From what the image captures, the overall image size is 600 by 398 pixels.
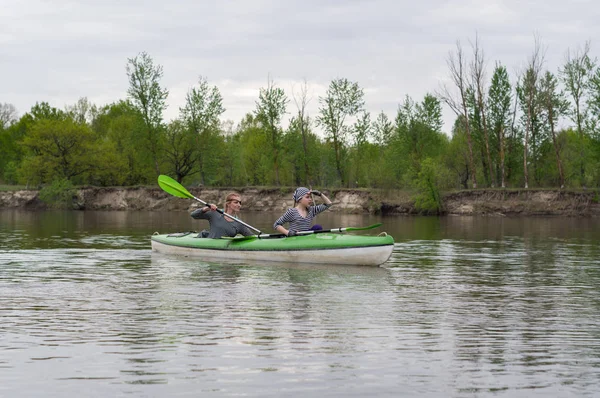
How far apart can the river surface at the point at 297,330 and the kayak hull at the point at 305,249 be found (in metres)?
0.31

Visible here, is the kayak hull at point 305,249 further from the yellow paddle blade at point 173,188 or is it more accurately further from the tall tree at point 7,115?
the tall tree at point 7,115

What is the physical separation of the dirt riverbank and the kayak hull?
3758 centimetres

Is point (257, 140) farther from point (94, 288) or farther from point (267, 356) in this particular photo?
point (267, 356)

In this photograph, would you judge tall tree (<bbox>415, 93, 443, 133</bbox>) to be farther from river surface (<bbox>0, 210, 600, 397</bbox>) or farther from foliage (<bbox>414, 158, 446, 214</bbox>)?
river surface (<bbox>0, 210, 600, 397</bbox>)

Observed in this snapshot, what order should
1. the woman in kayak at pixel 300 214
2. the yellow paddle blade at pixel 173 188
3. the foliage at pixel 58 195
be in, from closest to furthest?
1. the woman in kayak at pixel 300 214
2. the yellow paddle blade at pixel 173 188
3. the foliage at pixel 58 195

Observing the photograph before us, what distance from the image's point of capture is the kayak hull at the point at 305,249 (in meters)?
16.0

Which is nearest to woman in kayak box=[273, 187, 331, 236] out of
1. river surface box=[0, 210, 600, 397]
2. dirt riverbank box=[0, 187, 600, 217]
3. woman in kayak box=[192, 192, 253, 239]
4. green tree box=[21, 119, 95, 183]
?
river surface box=[0, 210, 600, 397]

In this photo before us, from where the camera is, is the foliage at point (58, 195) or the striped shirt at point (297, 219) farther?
the foliage at point (58, 195)

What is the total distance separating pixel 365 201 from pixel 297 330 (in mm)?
48914

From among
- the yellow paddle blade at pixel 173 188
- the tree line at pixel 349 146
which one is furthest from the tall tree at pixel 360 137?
the yellow paddle blade at pixel 173 188

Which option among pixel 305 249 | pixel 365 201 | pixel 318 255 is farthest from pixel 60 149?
pixel 318 255

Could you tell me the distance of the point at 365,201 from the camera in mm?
57656

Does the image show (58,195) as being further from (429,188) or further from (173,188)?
(173,188)

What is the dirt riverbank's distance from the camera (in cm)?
5225
